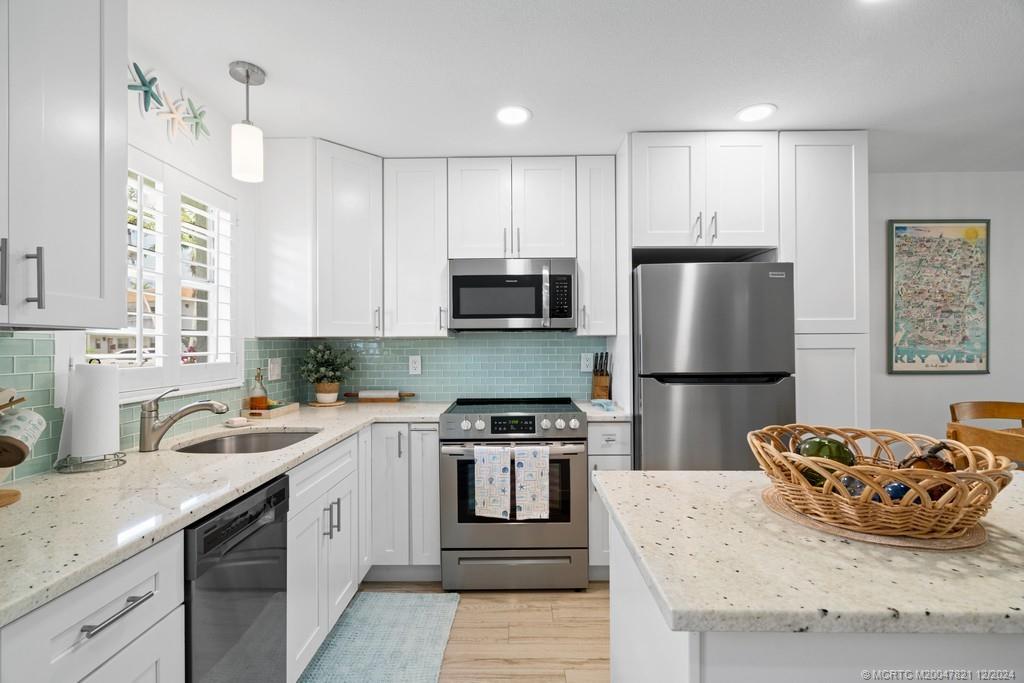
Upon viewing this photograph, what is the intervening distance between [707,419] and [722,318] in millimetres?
504

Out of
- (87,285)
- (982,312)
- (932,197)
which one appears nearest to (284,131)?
(87,285)

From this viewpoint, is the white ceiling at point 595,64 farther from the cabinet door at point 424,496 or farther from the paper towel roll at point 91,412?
the cabinet door at point 424,496

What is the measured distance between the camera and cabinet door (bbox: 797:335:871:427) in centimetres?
250

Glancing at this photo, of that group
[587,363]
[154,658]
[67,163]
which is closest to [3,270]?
[67,163]

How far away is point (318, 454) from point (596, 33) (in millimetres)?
1912

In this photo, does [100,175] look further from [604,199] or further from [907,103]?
[907,103]

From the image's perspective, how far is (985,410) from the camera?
2908 millimetres

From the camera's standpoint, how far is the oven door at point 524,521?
250 cm

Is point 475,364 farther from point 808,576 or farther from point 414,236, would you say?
point 808,576

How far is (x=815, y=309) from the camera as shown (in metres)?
2.51

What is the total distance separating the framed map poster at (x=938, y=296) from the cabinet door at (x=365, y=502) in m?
3.41

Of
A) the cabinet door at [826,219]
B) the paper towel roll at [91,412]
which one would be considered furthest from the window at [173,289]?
the cabinet door at [826,219]

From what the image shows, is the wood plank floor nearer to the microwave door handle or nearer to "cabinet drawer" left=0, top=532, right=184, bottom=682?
"cabinet drawer" left=0, top=532, right=184, bottom=682

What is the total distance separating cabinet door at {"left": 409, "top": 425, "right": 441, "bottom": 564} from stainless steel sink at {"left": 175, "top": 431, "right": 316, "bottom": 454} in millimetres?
589
